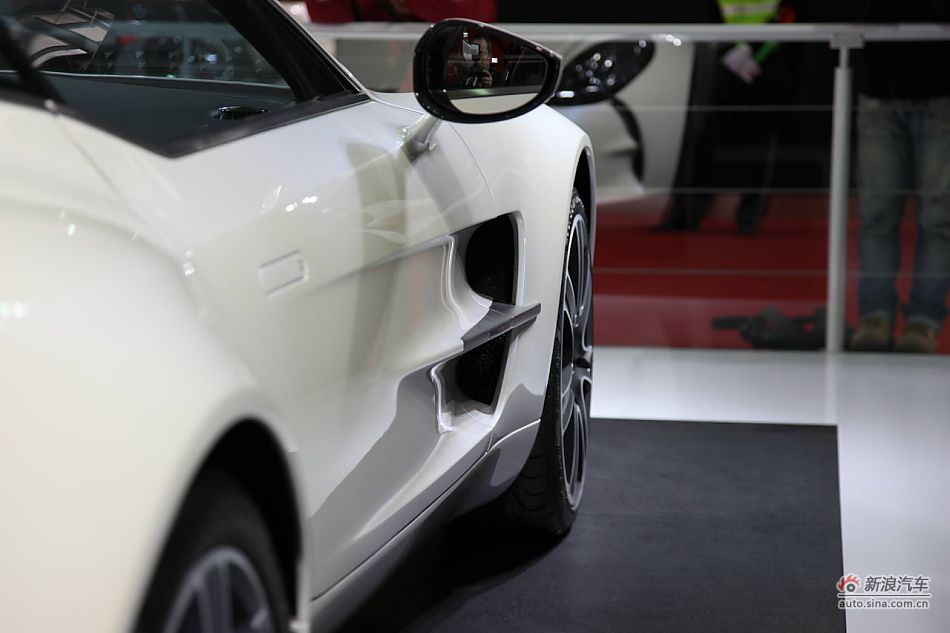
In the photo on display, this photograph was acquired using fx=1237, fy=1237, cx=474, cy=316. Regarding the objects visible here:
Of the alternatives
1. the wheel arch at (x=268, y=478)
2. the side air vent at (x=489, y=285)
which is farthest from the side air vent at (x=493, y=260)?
the wheel arch at (x=268, y=478)

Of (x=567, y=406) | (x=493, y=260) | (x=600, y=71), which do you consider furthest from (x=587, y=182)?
(x=600, y=71)

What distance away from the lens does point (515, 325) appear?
7.55 feet

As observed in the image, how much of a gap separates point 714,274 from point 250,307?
447 cm

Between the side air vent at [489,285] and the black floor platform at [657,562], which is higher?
the side air vent at [489,285]

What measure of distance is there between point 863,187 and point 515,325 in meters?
3.43

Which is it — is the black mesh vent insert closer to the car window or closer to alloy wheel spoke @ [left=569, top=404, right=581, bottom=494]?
the car window

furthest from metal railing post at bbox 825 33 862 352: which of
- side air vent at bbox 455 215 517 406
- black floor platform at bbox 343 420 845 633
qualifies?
side air vent at bbox 455 215 517 406

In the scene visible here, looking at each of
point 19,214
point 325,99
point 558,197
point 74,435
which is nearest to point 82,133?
point 19,214

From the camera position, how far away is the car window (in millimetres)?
1875

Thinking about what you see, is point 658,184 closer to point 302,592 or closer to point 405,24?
point 405,24

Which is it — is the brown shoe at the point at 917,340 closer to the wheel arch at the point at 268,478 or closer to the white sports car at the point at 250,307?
the white sports car at the point at 250,307

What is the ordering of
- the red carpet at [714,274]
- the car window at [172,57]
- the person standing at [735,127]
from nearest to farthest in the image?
the car window at [172,57] < the red carpet at [714,274] < the person standing at [735,127]

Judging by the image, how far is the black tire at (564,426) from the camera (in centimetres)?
271

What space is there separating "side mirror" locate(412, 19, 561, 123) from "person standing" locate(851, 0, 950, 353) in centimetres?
338
